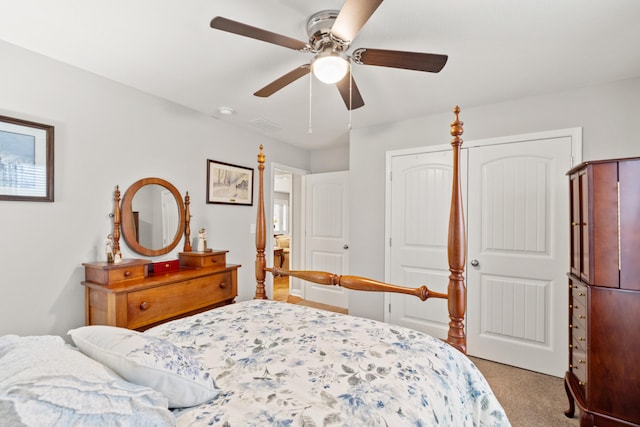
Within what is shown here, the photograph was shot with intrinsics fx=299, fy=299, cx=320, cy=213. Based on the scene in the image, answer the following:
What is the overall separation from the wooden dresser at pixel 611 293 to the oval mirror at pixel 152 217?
3.09 metres

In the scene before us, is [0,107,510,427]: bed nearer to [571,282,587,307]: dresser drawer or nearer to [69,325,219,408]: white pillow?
[69,325,219,408]: white pillow

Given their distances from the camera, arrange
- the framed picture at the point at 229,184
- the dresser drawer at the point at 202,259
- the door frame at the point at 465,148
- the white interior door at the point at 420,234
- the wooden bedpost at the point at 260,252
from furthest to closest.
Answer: the framed picture at the point at 229,184
the white interior door at the point at 420,234
the dresser drawer at the point at 202,259
the door frame at the point at 465,148
the wooden bedpost at the point at 260,252

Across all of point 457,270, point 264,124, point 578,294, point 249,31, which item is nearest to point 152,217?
point 264,124

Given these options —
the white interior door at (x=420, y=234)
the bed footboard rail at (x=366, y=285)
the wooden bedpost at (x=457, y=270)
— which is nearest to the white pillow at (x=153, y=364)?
the bed footboard rail at (x=366, y=285)

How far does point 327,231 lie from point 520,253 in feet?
7.78

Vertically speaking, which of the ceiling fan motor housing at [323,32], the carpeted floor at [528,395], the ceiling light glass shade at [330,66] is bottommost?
the carpeted floor at [528,395]

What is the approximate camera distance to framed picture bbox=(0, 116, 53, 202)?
5.98ft

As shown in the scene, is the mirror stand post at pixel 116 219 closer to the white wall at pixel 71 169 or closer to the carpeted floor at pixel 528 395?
the white wall at pixel 71 169

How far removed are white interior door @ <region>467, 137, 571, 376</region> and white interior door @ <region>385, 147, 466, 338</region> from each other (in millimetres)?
249

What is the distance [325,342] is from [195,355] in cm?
55

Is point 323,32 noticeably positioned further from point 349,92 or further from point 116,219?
point 116,219

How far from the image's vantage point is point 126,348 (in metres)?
0.91

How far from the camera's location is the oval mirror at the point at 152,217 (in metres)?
2.45

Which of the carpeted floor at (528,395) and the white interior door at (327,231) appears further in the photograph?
the white interior door at (327,231)
